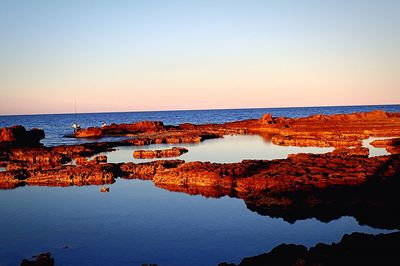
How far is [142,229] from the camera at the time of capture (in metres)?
19.8

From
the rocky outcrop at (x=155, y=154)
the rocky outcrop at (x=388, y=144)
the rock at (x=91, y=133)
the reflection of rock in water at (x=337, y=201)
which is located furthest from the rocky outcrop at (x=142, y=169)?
the rock at (x=91, y=133)

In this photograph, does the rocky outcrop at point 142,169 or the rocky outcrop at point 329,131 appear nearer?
the rocky outcrop at point 142,169

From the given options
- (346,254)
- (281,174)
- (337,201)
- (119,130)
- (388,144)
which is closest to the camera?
(346,254)

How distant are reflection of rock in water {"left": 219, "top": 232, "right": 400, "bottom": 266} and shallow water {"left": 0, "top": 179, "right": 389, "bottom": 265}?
249cm

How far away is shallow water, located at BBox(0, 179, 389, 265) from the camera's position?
16.5m

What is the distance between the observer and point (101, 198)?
26234mm

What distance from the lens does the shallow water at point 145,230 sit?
16.5 metres

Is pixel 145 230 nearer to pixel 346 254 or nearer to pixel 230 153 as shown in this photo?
pixel 346 254

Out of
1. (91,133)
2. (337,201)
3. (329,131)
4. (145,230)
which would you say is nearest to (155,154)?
(145,230)

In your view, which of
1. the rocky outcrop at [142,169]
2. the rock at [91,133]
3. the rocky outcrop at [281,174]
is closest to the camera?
the rocky outcrop at [281,174]

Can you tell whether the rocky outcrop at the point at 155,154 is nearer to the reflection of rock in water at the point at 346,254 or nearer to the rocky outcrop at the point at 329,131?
the rocky outcrop at the point at 329,131

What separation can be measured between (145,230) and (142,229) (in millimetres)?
240

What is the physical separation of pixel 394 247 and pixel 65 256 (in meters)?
13.3

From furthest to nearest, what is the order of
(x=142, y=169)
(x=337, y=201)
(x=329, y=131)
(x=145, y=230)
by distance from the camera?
(x=329, y=131), (x=142, y=169), (x=337, y=201), (x=145, y=230)
